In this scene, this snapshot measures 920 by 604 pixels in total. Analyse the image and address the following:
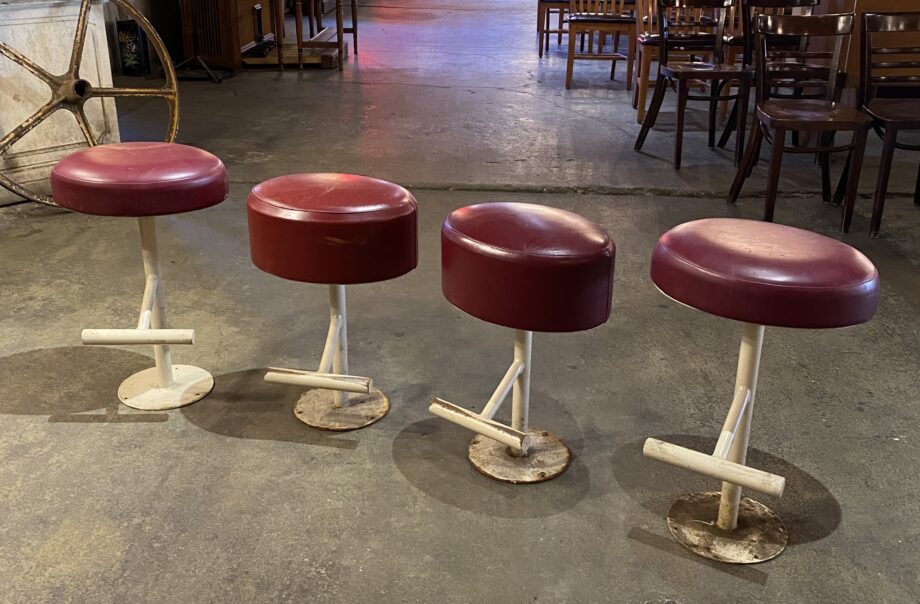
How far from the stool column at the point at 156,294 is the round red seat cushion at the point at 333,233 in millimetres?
375

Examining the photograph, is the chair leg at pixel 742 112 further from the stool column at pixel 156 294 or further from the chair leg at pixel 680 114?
the stool column at pixel 156 294

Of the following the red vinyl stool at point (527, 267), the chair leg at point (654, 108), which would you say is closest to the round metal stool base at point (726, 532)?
the red vinyl stool at point (527, 267)

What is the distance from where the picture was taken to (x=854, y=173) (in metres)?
3.81

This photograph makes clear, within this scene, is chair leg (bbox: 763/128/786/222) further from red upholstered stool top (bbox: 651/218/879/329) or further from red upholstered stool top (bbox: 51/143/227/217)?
red upholstered stool top (bbox: 51/143/227/217)

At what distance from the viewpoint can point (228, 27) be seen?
7.46 m

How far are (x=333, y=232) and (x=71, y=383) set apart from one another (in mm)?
1034

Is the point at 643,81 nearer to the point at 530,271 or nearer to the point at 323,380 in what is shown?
the point at 323,380

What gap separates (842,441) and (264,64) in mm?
6397

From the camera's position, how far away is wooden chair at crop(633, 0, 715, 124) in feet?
18.0

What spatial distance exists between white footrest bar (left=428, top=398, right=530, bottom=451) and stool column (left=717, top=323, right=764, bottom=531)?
1.57 ft

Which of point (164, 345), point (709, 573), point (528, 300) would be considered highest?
point (528, 300)

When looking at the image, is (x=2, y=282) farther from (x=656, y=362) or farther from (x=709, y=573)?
(x=709, y=573)

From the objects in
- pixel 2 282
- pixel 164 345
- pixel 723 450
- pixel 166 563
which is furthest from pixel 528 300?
pixel 2 282

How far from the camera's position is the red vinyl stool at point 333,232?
2.11m
